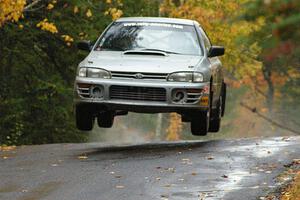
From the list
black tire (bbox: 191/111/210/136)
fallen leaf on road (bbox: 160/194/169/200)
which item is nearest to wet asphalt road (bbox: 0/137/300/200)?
fallen leaf on road (bbox: 160/194/169/200)

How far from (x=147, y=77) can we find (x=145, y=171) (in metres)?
2.20

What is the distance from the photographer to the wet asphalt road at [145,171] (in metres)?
7.62

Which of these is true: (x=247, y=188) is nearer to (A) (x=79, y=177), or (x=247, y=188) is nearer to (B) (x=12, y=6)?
(A) (x=79, y=177)

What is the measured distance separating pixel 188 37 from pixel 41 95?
10.9 meters

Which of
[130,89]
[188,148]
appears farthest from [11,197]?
[188,148]

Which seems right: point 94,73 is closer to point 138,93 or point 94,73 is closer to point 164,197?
point 138,93

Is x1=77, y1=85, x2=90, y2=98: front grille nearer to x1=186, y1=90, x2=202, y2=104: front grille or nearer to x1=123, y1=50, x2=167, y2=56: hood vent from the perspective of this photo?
x1=123, y1=50, x2=167, y2=56: hood vent

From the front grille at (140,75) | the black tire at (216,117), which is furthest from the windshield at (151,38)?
the black tire at (216,117)

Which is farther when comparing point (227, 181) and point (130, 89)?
point (130, 89)

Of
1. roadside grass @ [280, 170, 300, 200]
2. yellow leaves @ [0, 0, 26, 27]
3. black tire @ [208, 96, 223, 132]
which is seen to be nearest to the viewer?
roadside grass @ [280, 170, 300, 200]

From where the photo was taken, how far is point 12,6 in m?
15.5

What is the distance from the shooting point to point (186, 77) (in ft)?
36.4

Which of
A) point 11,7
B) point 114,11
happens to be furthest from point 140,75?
point 114,11

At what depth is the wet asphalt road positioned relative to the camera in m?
7.62
